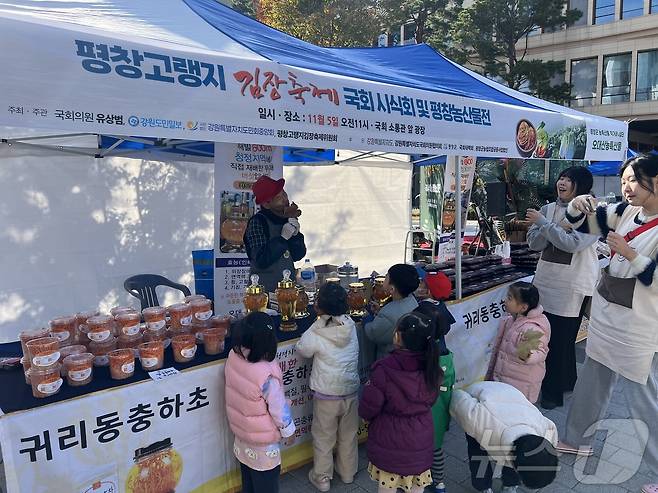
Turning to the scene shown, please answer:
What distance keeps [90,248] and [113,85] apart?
306cm

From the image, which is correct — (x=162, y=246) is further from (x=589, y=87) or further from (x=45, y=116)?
(x=589, y=87)

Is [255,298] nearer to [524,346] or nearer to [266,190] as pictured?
[266,190]

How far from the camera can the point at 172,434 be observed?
2127mm

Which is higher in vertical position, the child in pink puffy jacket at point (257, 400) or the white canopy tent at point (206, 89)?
the white canopy tent at point (206, 89)

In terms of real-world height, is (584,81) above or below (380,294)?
above

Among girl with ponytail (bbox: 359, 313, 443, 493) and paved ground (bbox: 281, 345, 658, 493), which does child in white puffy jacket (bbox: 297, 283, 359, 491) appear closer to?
paved ground (bbox: 281, 345, 658, 493)

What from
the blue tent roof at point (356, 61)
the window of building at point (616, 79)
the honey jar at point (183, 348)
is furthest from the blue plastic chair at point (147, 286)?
the window of building at point (616, 79)

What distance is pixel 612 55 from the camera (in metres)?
21.2

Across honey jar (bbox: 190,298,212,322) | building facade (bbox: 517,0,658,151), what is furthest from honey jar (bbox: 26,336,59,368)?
building facade (bbox: 517,0,658,151)

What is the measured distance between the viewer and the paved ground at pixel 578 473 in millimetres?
2551

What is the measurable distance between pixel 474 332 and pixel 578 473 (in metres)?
1.12

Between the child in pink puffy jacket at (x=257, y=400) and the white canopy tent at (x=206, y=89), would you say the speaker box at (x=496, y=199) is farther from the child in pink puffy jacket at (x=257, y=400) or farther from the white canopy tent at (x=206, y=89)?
the child in pink puffy jacket at (x=257, y=400)

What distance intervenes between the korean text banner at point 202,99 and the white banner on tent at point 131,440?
109 cm

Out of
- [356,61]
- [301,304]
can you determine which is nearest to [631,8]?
[356,61]
